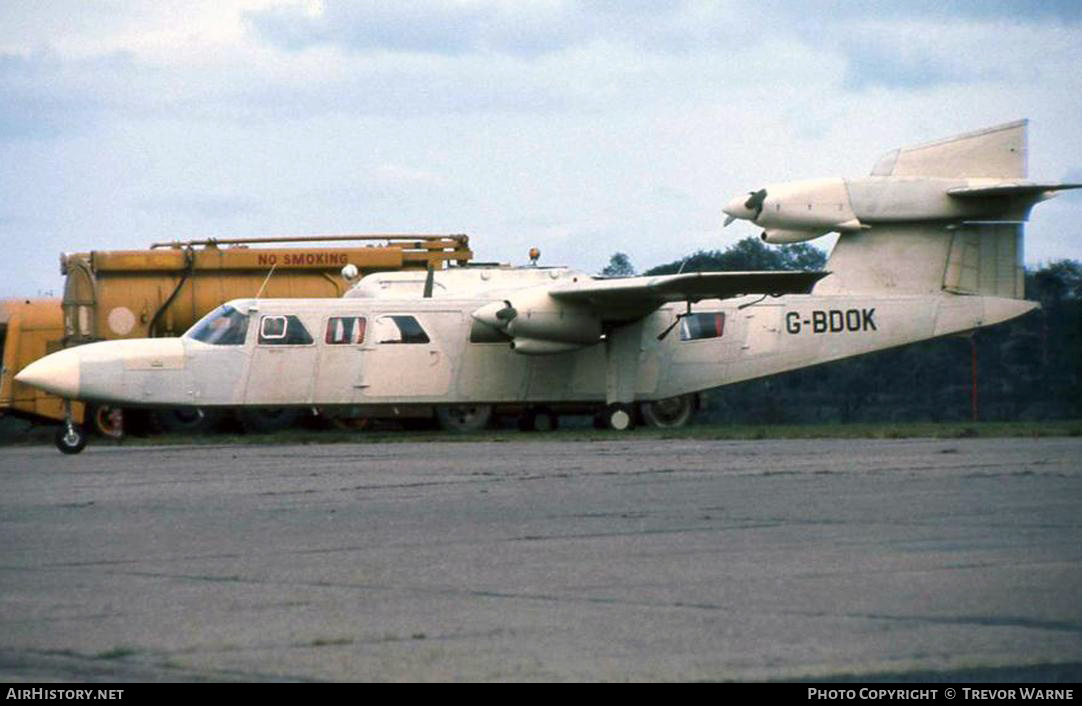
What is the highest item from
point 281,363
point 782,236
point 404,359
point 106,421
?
point 782,236

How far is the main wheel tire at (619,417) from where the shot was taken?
24.0m

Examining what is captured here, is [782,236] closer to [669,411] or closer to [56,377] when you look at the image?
[669,411]

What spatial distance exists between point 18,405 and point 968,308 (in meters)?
14.4

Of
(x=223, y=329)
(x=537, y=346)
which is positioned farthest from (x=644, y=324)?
(x=223, y=329)

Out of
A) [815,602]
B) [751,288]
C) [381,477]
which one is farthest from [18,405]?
[815,602]

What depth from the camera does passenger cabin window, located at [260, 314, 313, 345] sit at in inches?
909

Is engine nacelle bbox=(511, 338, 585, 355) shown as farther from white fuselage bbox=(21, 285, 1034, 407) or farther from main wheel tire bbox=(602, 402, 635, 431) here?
main wheel tire bbox=(602, 402, 635, 431)

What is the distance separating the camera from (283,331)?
2317cm

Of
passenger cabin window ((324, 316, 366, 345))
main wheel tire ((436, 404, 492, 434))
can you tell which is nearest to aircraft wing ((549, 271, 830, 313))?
main wheel tire ((436, 404, 492, 434))

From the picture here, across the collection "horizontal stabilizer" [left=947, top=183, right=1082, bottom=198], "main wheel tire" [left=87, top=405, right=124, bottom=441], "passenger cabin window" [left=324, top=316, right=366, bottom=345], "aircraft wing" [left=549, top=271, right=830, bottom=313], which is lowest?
"main wheel tire" [left=87, top=405, right=124, bottom=441]

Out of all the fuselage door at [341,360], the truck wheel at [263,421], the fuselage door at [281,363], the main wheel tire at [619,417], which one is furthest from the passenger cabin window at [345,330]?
the main wheel tire at [619,417]

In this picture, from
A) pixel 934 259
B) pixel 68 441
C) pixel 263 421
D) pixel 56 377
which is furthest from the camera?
pixel 263 421

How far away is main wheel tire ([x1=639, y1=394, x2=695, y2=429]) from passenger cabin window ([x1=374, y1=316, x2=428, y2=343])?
3.64 m

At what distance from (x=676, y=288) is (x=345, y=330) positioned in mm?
4754
